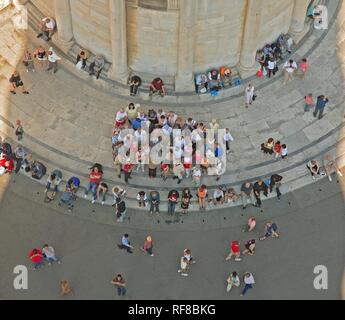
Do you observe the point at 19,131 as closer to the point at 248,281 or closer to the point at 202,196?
the point at 202,196

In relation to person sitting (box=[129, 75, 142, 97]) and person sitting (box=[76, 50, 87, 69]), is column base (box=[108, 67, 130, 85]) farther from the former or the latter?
person sitting (box=[76, 50, 87, 69])

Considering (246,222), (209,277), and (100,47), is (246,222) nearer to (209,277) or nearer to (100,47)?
(209,277)

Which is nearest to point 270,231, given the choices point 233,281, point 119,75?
point 233,281

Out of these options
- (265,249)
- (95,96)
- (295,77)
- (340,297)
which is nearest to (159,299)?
(265,249)

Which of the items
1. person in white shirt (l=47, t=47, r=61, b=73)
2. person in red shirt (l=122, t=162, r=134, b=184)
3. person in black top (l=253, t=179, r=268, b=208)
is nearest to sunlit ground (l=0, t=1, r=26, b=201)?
person in white shirt (l=47, t=47, r=61, b=73)

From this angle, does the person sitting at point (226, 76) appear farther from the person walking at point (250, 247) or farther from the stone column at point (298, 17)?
the person walking at point (250, 247)

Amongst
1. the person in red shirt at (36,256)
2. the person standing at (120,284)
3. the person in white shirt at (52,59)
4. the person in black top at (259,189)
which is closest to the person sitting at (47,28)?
the person in white shirt at (52,59)
